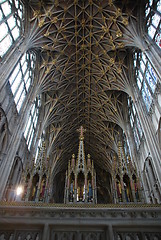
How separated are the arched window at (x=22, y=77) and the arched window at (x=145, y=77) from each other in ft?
35.0

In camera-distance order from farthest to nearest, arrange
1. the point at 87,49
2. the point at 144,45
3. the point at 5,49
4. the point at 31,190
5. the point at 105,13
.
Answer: the point at 87,49 → the point at 105,13 → the point at 144,45 → the point at 5,49 → the point at 31,190

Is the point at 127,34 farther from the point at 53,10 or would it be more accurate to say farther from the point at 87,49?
the point at 53,10

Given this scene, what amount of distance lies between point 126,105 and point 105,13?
34.8 feet

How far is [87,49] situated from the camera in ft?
65.8

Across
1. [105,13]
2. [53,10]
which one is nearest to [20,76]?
[53,10]

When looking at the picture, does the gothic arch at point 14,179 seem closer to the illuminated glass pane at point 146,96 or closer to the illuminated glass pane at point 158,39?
the illuminated glass pane at point 146,96

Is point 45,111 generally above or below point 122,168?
above

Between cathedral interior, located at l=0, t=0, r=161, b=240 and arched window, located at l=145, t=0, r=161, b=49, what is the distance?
0.08m

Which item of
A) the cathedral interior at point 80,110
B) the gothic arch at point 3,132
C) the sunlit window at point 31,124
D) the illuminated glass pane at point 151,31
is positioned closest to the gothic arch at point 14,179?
the cathedral interior at point 80,110

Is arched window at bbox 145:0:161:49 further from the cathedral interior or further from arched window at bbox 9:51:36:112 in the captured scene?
arched window at bbox 9:51:36:112

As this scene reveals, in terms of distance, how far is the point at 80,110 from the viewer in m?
26.8

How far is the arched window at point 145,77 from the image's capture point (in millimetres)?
14328

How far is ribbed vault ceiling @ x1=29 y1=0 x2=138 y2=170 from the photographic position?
664 inches

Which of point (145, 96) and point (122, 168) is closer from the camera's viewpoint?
point (122, 168)
